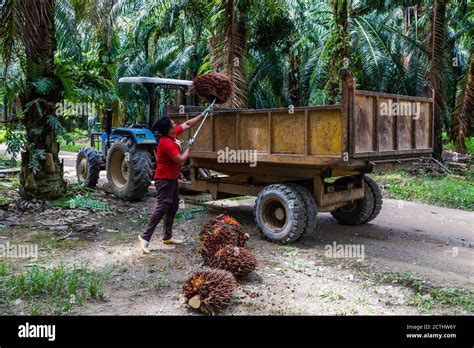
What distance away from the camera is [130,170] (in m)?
8.73

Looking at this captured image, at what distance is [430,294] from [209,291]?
2.22 m

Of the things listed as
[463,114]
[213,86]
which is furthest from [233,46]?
[463,114]

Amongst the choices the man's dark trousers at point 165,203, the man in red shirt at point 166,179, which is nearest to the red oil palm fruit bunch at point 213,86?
the man in red shirt at point 166,179

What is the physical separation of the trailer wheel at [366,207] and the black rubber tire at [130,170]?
12.1ft

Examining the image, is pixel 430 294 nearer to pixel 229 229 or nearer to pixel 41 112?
pixel 229 229

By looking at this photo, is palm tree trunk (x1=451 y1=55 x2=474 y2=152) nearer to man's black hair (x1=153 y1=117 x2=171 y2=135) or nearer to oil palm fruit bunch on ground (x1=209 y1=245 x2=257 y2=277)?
man's black hair (x1=153 y1=117 x2=171 y2=135)

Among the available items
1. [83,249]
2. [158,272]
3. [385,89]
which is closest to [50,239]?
[83,249]

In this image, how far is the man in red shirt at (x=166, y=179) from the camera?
6027mm

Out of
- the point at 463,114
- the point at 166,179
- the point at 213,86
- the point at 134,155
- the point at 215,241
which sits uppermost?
the point at 463,114

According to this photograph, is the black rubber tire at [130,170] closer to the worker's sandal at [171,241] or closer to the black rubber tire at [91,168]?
the black rubber tire at [91,168]

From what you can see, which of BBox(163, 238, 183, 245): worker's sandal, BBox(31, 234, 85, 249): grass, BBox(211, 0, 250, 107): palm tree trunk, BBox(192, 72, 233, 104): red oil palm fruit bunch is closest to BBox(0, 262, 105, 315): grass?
BBox(31, 234, 85, 249): grass

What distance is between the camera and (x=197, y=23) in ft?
61.7

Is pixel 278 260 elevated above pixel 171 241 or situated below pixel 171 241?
below

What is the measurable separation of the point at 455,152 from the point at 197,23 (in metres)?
11.1
